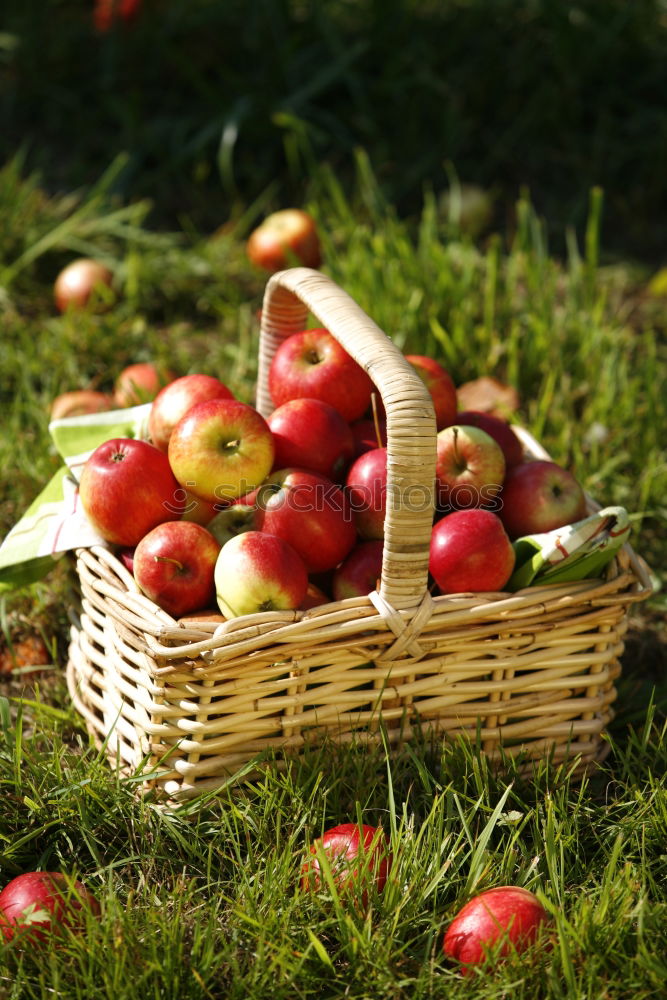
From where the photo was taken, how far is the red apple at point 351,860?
1534 millimetres

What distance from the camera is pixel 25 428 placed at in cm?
281

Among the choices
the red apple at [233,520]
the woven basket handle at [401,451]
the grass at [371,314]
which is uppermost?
the woven basket handle at [401,451]

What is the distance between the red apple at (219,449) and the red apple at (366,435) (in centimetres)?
24

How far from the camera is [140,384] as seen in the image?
2707 mm

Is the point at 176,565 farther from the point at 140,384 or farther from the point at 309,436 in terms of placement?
the point at 140,384

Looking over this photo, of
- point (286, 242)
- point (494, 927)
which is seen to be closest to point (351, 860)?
point (494, 927)

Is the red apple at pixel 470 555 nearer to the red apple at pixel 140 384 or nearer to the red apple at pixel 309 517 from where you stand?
the red apple at pixel 309 517

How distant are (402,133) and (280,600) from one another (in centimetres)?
276

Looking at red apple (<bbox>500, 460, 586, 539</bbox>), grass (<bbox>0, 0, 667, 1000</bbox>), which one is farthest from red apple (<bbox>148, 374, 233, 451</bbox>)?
red apple (<bbox>500, 460, 586, 539</bbox>)

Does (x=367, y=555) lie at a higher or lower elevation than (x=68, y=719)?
higher

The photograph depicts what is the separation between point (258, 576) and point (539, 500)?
0.61m

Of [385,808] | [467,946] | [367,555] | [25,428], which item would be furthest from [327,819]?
[25,428]

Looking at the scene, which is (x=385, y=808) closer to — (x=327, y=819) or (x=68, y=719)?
(x=327, y=819)

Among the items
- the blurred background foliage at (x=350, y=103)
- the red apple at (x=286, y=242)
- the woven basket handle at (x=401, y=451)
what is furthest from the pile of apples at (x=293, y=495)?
the blurred background foliage at (x=350, y=103)
